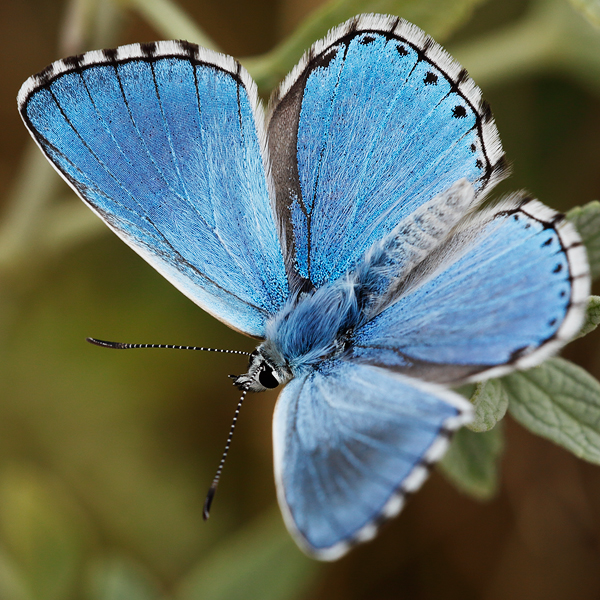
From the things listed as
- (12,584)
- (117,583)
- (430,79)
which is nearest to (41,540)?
(12,584)

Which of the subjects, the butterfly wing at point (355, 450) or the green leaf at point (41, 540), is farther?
the green leaf at point (41, 540)

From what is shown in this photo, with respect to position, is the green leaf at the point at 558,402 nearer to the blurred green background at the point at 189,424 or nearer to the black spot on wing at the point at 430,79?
the black spot on wing at the point at 430,79

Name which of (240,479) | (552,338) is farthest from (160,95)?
(240,479)

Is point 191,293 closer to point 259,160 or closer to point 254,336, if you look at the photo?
point 254,336

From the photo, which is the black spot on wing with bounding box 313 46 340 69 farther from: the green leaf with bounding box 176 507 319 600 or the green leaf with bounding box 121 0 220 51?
the green leaf with bounding box 176 507 319 600

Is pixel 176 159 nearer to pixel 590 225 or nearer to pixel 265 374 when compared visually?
pixel 265 374

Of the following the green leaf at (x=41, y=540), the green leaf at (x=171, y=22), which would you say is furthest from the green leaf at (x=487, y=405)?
the green leaf at (x=41, y=540)
